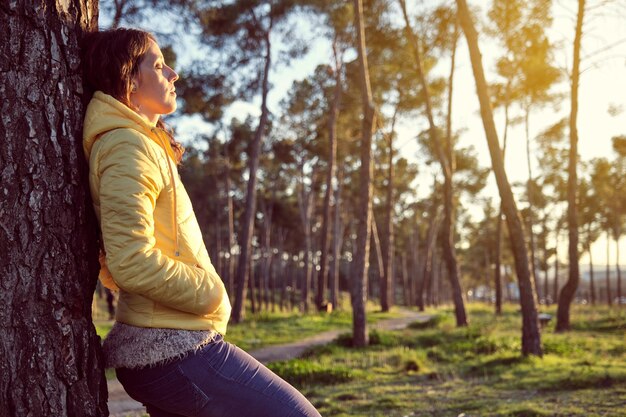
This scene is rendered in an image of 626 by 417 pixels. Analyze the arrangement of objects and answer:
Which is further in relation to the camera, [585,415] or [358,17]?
[358,17]

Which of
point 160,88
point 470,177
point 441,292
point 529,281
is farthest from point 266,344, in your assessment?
point 441,292

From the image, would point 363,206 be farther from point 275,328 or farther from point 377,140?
point 377,140

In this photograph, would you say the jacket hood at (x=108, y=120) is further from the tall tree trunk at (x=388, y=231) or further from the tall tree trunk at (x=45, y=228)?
the tall tree trunk at (x=388, y=231)

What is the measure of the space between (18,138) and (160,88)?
479 millimetres

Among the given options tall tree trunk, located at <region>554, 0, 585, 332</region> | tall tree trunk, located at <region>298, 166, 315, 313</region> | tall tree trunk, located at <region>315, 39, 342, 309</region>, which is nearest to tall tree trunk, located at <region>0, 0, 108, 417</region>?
tall tree trunk, located at <region>554, 0, 585, 332</region>

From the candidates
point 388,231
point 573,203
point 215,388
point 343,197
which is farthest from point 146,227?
point 343,197

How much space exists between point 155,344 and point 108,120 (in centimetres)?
71

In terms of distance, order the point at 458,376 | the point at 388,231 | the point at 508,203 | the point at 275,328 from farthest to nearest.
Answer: the point at 388,231 < the point at 275,328 < the point at 508,203 < the point at 458,376

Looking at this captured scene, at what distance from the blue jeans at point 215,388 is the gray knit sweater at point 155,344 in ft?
0.08

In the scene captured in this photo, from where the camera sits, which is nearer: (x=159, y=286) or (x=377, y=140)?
(x=159, y=286)

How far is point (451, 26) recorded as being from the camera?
18141 millimetres

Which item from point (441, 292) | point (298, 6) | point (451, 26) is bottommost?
point (441, 292)

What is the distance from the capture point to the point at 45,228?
1.92 metres

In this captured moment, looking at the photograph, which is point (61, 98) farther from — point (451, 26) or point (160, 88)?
point (451, 26)
